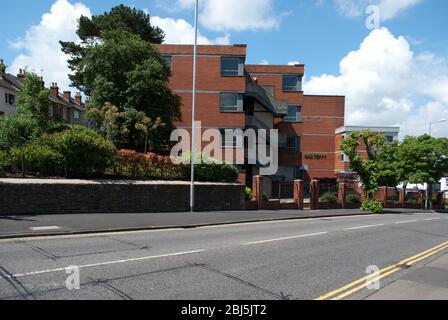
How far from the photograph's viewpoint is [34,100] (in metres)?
24.8

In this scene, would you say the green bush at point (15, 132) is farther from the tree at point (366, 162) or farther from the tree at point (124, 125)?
the tree at point (366, 162)

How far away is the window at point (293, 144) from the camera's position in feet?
156

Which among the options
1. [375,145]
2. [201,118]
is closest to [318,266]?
[375,145]

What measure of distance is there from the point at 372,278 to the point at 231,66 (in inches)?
1220

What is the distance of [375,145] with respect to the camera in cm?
3331

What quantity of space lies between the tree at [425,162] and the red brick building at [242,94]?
453 inches

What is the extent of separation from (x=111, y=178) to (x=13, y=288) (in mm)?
13514

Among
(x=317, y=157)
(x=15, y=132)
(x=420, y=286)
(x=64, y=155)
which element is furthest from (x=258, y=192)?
(x=317, y=157)

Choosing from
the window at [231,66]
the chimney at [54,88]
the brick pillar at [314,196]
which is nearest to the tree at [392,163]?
the brick pillar at [314,196]

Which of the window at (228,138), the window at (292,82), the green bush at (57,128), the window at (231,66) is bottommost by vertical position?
the green bush at (57,128)

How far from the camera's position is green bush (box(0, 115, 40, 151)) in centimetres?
1898

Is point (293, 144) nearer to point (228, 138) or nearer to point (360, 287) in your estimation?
point (228, 138)
